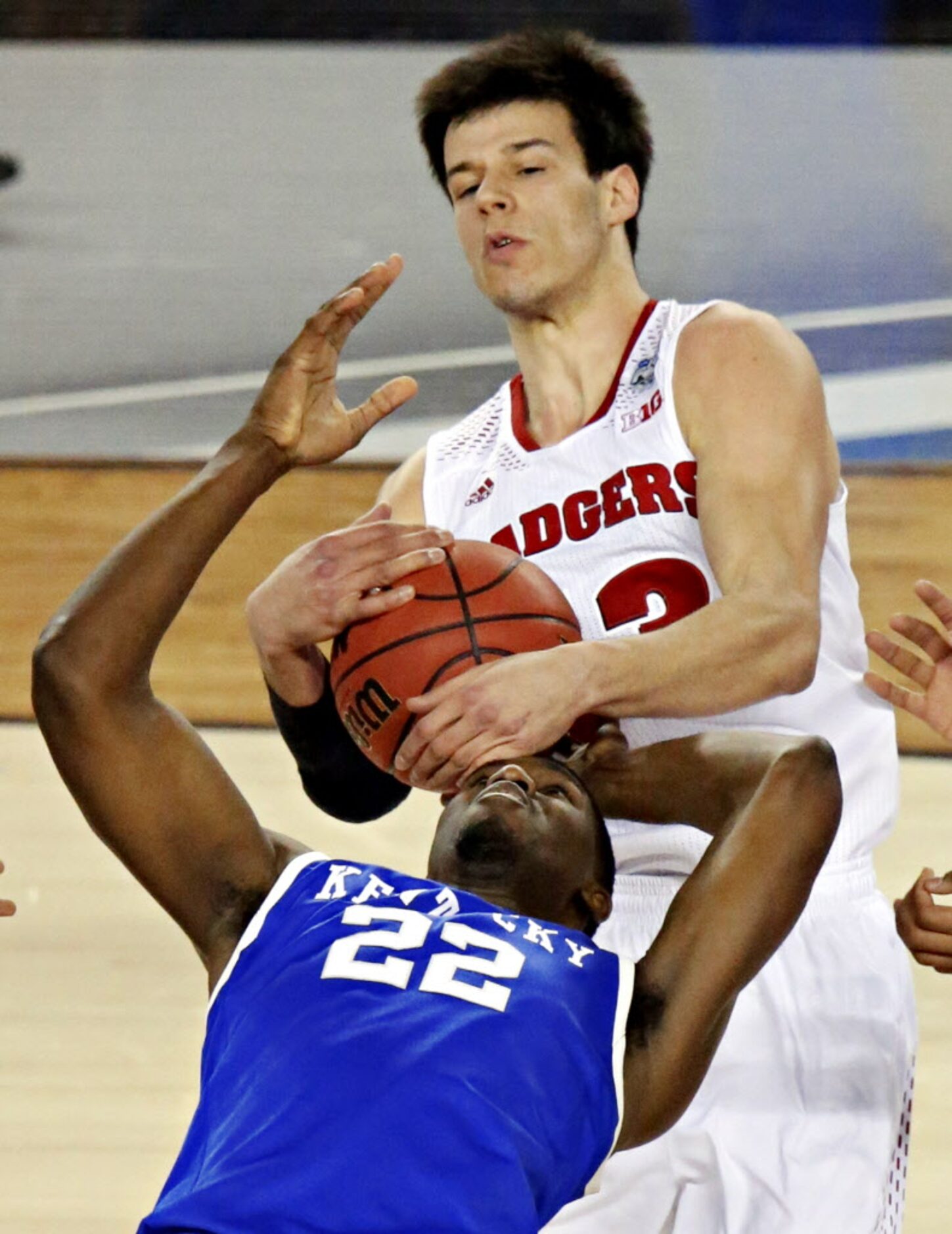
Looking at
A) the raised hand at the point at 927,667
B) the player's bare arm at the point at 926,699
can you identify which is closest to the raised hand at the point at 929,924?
the player's bare arm at the point at 926,699

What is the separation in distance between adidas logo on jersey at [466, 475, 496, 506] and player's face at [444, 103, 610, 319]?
255 mm

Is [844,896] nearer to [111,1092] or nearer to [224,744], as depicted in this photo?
[111,1092]

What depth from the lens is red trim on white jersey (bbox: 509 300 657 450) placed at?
8.63 feet

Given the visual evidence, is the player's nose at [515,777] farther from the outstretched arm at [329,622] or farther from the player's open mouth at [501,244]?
the player's open mouth at [501,244]

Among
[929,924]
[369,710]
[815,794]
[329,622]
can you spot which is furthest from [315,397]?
[929,924]

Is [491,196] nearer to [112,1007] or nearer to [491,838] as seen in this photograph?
[491,838]

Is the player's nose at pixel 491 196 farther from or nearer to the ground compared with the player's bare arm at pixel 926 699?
farther from the ground

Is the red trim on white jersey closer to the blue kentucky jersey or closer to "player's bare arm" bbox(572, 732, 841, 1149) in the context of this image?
"player's bare arm" bbox(572, 732, 841, 1149)

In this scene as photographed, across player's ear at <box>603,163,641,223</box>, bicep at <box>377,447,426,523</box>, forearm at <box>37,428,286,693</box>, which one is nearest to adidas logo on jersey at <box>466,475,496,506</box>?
bicep at <box>377,447,426,523</box>

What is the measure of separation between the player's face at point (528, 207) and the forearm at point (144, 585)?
764mm

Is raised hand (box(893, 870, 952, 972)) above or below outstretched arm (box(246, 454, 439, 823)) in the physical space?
below

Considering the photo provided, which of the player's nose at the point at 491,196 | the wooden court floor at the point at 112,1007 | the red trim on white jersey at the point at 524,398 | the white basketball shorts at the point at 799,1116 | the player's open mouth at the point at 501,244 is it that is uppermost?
the player's nose at the point at 491,196

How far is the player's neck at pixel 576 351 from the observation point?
106 inches

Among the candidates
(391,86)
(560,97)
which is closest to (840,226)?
(391,86)
